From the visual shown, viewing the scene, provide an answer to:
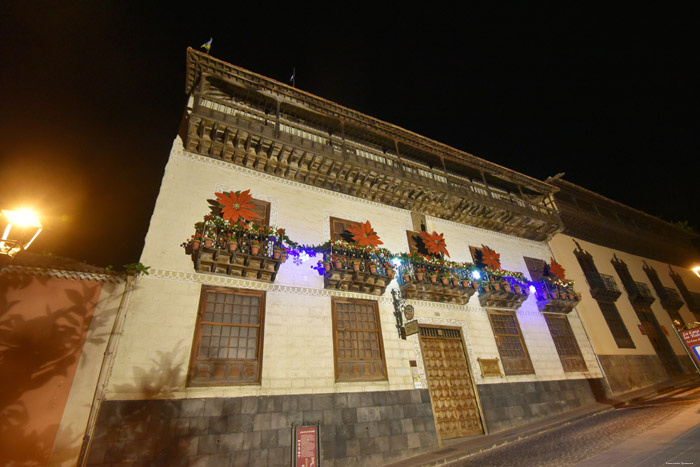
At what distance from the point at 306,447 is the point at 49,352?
6.86 metres

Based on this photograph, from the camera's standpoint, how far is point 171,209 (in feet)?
33.5

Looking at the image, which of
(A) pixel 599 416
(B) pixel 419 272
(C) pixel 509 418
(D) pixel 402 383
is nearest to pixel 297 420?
(D) pixel 402 383

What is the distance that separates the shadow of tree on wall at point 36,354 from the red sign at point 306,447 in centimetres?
553

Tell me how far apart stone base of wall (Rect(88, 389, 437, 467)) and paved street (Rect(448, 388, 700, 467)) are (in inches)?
82.9

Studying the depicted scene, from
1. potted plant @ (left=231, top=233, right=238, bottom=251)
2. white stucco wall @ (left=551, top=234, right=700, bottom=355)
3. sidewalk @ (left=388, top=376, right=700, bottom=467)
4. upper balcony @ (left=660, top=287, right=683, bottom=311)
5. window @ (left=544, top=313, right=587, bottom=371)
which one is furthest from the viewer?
upper balcony @ (left=660, top=287, right=683, bottom=311)

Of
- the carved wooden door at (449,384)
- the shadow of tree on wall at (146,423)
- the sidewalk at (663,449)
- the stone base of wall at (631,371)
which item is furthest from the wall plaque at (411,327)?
the stone base of wall at (631,371)

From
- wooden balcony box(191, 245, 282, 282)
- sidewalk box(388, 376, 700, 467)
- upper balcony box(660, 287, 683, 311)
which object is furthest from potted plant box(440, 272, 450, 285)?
upper balcony box(660, 287, 683, 311)

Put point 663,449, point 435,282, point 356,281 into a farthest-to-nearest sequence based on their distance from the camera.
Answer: point 435,282 → point 356,281 → point 663,449

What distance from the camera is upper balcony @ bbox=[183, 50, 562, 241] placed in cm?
1192

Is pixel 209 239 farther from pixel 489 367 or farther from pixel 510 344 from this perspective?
pixel 510 344

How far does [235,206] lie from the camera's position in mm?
10555

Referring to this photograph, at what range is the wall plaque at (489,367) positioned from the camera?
12648 mm

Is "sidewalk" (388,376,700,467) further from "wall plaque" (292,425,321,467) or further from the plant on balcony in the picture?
the plant on balcony

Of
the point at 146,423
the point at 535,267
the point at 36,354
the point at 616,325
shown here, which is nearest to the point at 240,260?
the point at 146,423
